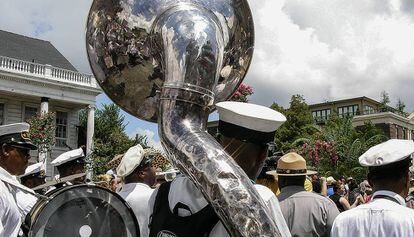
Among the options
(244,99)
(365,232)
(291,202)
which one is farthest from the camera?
(244,99)

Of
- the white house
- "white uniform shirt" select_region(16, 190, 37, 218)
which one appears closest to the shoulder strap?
"white uniform shirt" select_region(16, 190, 37, 218)

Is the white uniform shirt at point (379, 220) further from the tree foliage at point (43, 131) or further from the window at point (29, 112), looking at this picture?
the window at point (29, 112)

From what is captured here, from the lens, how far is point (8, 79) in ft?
117

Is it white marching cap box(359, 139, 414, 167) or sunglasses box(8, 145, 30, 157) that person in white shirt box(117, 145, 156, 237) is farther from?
white marching cap box(359, 139, 414, 167)

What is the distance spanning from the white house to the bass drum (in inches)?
1345

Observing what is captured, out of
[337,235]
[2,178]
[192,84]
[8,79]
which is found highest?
[8,79]

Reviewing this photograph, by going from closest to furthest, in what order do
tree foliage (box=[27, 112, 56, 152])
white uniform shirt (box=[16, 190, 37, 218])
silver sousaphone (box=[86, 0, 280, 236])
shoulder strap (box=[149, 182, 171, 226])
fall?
silver sousaphone (box=[86, 0, 280, 236]) < shoulder strap (box=[149, 182, 171, 226]) < white uniform shirt (box=[16, 190, 37, 218]) < tree foliage (box=[27, 112, 56, 152])

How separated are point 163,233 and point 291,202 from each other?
2286mm

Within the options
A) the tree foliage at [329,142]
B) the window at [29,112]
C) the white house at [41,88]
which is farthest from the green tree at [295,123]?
the window at [29,112]

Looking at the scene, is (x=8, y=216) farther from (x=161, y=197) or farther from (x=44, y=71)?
(x=44, y=71)

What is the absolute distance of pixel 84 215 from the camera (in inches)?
97.7

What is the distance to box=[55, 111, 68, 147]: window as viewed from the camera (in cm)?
4066

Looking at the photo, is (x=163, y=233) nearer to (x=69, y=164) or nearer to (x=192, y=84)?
(x=192, y=84)

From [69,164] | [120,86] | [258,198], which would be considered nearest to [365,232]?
[258,198]
